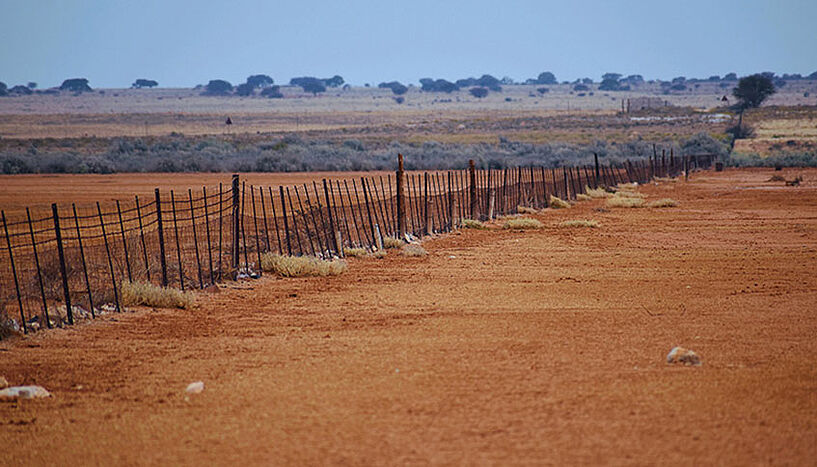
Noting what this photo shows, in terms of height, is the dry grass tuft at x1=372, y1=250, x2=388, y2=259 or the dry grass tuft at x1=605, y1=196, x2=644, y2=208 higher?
the dry grass tuft at x1=372, y1=250, x2=388, y2=259

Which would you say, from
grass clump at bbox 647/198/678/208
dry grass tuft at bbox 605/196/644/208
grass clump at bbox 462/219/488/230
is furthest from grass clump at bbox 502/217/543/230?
grass clump at bbox 647/198/678/208

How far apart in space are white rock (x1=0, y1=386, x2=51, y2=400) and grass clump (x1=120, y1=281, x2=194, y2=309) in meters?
4.48

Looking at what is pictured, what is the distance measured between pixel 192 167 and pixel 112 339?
4112cm

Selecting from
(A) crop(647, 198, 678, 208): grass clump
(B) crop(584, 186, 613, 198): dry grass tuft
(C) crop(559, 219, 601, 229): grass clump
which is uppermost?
(C) crop(559, 219, 601, 229): grass clump

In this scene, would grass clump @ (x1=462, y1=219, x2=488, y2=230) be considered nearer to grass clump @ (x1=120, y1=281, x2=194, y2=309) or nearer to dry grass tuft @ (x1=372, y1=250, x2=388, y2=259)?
dry grass tuft @ (x1=372, y1=250, x2=388, y2=259)

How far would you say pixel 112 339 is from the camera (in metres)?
10.9

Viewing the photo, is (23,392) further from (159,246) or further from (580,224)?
(580,224)

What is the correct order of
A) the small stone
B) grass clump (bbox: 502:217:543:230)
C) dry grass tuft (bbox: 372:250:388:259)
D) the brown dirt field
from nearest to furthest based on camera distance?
the brown dirt field < the small stone < dry grass tuft (bbox: 372:250:388:259) < grass clump (bbox: 502:217:543:230)

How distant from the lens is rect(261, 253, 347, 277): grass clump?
16.0 meters

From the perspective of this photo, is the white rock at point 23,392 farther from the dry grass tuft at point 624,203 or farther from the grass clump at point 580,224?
the dry grass tuft at point 624,203

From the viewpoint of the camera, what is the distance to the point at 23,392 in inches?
325

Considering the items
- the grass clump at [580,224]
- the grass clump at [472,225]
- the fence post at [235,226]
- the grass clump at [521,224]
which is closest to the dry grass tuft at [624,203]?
the grass clump at [580,224]

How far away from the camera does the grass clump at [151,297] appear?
42.0 ft

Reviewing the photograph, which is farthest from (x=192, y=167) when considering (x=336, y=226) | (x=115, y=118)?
(x=115, y=118)
